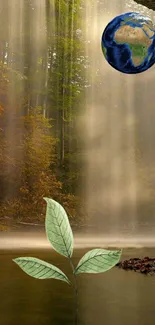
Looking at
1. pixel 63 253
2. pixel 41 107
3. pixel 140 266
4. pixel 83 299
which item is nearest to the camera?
pixel 63 253

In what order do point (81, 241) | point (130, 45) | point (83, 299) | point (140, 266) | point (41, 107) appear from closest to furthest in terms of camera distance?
1. point (130, 45)
2. point (83, 299)
3. point (140, 266)
4. point (81, 241)
5. point (41, 107)

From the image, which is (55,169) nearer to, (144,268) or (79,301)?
(144,268)

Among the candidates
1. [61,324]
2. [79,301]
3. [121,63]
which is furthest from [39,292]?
[121,63]

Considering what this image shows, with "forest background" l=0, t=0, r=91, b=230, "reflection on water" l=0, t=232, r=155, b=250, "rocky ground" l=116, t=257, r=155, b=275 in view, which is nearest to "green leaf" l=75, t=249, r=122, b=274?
"rocky ground" l=116, t=257, r=155, b=275

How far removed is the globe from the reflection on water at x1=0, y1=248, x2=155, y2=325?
5.42 ft

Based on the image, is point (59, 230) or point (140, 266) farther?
point (140, 266)

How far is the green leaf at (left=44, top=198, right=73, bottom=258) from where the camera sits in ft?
4.49

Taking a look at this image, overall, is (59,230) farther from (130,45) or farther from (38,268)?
(130,45)

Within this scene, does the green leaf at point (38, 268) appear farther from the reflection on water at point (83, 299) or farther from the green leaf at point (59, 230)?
the reflection on water at point (83, 299)

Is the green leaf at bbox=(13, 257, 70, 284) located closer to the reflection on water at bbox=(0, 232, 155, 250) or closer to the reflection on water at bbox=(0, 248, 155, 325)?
the reflection on water at bbox=(0, 248, 155, 325)

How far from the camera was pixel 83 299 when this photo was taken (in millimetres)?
4254

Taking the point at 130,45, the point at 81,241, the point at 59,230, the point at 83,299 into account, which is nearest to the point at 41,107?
the point at 81,241

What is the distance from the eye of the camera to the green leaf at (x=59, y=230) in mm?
1368

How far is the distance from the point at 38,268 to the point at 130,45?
1.58 metres
